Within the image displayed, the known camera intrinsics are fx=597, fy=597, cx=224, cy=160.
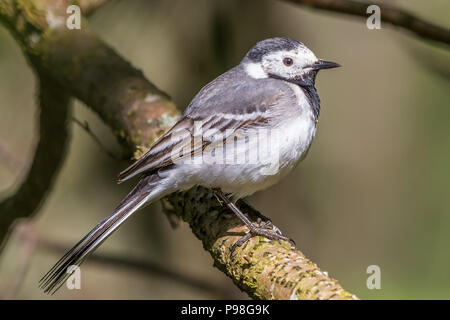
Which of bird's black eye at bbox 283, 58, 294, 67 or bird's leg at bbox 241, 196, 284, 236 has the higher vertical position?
bird's black eye at bbox 283, 58, 294, 67

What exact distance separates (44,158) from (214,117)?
147 cm

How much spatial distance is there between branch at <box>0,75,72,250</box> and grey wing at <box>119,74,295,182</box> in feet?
3.88

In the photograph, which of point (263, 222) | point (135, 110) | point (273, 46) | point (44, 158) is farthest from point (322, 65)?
point (44, 158)

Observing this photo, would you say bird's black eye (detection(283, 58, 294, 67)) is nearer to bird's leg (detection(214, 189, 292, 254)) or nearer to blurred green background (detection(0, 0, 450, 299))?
bird's leg (detection(214, 189, 292, 254))

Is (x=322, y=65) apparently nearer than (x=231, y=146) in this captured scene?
No

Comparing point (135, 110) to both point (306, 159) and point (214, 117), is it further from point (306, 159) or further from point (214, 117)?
point (306, 159)

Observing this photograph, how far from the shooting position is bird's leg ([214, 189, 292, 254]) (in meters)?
2.90

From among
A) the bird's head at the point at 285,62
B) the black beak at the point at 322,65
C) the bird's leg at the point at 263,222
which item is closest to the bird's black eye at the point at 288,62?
the bird's head at the point at 285,62

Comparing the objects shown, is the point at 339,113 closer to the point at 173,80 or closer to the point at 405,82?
the point at 405,82

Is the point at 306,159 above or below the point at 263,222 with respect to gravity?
above

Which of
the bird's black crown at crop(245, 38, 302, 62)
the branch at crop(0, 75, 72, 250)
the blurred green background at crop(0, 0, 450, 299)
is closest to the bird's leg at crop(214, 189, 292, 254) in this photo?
the bird's black crown at crop(245, 38, 302, 62)

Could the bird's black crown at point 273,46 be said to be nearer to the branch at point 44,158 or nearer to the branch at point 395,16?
the branch at point 395,16

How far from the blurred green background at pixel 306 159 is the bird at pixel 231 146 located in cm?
170

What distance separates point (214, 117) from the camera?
349cm
